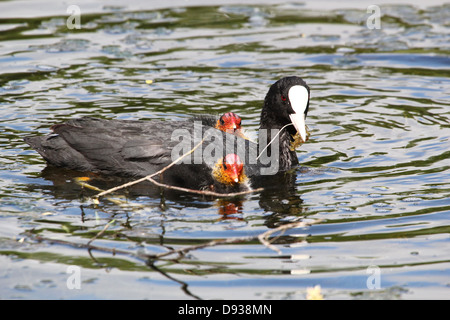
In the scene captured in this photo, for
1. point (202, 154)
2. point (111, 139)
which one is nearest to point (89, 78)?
point (111, 139)

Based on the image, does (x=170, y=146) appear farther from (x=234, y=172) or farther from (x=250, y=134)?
(x=250, y=134)

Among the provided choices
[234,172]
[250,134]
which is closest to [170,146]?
[234,172]

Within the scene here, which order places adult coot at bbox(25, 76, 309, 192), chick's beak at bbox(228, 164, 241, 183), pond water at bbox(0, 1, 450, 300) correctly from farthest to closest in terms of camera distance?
adult coot at bbox(25, 76, 309, 192) < chick's beak at bbox(228, 164, 241, 183) < pond water at bbox(0, 1, 450, 300)

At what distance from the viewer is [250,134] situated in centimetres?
711

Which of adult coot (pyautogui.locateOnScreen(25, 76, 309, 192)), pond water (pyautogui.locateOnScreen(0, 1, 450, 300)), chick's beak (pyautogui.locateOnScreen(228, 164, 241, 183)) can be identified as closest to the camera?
pond water (pyautogui.locateOnScreen(0, 1, 450, 300))

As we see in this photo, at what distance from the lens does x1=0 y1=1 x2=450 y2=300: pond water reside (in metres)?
4.47

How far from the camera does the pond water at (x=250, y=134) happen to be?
176 inches

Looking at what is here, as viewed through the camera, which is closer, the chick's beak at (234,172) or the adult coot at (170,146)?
the chick's beak at (234,172)

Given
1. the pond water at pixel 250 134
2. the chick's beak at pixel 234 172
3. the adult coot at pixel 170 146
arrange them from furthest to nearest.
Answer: the adult coot at pixel 170 146, the chick's beak at pixel 234 172, the pond water at pixel 250 134

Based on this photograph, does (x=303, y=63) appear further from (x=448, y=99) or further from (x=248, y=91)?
(x=448, y=99)

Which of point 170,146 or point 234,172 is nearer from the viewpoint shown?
point 234,172

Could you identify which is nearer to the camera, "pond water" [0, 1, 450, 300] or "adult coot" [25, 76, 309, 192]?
"pond water" [0, 1, 450, 300]

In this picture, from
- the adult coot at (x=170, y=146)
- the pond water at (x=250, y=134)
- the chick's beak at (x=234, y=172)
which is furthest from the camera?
the adult coot at (x=170, y=146)

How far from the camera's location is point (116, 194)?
5914 mm
